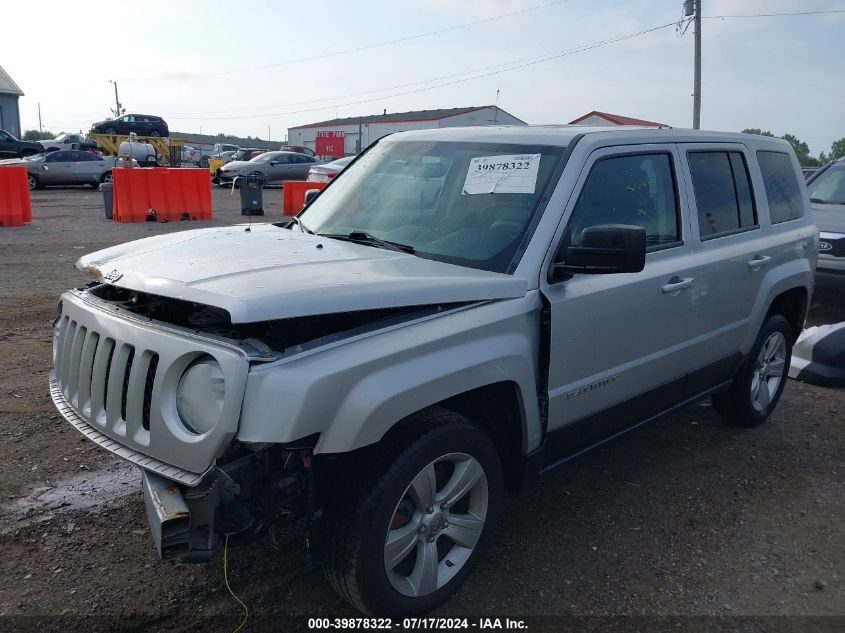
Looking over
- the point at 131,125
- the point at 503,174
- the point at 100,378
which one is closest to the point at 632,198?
the point at 503,174

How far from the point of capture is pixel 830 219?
9.07m

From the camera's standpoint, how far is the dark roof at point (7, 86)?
44.4 m

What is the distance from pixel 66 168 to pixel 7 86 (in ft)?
88.4

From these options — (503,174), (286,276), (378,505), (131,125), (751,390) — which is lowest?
(751,390)

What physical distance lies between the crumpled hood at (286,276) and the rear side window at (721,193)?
1692 millimetres

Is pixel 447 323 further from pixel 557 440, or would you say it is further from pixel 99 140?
pixel 99 140

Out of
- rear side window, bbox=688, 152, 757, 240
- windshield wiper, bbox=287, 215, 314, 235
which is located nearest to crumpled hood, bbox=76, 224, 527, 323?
windshield wiper, bbox=287, 215, 314, 235

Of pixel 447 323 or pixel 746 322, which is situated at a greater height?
pixel 447 323

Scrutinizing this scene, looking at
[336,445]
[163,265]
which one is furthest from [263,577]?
[163,265]

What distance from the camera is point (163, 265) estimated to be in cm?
294

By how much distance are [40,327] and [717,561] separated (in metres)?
6.00

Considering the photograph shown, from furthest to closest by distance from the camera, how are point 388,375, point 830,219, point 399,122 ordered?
point 399,122 → point 830,219 → point 388,375

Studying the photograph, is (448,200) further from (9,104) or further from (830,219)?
(9,104)

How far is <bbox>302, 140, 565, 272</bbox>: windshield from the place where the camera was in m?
3.28
